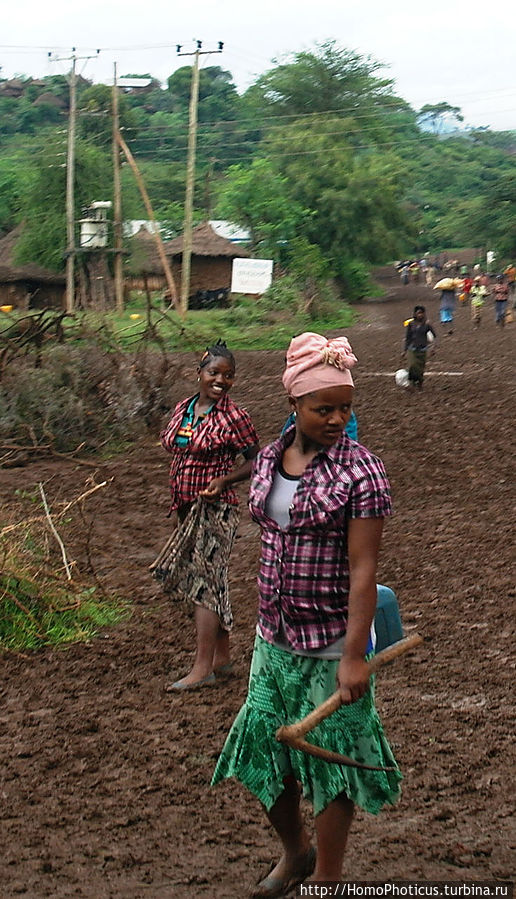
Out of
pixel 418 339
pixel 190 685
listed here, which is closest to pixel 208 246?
pixel 418 339

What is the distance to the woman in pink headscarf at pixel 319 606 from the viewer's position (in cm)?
296

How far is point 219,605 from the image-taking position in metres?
4.93

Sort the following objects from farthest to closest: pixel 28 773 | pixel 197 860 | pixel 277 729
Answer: pixel 28 773 < pixel 197 860 < pixel 277 729

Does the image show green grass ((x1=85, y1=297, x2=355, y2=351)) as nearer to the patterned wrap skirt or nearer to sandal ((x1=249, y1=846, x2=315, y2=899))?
the patterned wrap skirt

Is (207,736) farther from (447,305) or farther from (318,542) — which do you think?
(447,305)

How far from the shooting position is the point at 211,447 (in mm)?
4852

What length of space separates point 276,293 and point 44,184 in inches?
513

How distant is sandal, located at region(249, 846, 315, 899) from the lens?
3189 mm

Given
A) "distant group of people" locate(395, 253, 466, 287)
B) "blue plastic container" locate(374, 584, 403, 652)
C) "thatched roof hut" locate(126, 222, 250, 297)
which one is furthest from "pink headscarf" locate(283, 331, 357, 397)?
"distant group of people" locate(395, 253, 466, 287)

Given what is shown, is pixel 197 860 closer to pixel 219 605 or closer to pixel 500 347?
pixel 219 605

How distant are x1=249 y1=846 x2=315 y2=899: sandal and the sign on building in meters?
37.1

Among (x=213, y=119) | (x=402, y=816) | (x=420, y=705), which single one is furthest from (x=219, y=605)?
(x=213, y=119)

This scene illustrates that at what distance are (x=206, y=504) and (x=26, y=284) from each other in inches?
1770

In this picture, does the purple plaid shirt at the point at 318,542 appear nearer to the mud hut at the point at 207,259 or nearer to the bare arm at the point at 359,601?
the bare arm at the point at 359,601
